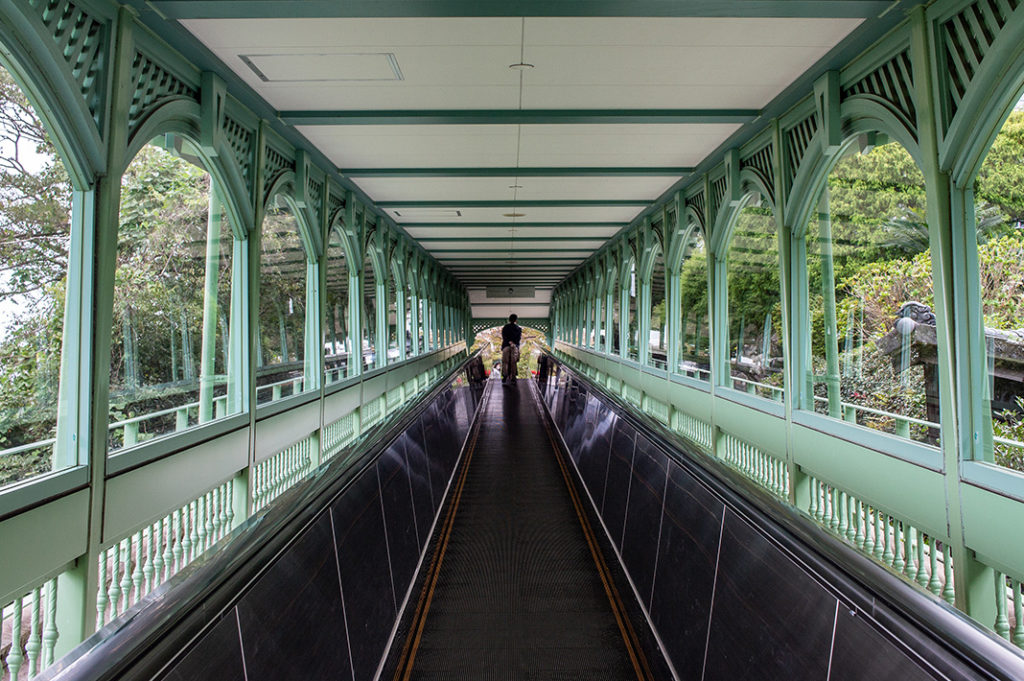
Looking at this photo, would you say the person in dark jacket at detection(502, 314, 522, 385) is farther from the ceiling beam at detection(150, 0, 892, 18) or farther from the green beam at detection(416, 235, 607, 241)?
the ceiling beam at detection(150, 0, 892, 18)

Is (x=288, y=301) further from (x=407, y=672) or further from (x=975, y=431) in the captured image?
(x=975, y=431)

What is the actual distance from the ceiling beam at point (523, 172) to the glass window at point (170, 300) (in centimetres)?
264

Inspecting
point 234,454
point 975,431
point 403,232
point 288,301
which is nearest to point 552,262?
point 403,232

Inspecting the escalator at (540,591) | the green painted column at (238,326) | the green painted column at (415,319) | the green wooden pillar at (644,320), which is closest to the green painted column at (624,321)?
the green wooden pillar at (644,320)

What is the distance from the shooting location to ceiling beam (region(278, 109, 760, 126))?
541cm

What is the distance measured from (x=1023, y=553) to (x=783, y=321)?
2.94m

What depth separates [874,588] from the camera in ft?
4.04

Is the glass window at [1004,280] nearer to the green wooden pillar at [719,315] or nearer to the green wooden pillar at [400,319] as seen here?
the green wooden pillar at [719,315]

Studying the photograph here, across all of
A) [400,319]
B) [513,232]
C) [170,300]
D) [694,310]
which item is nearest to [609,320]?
[513,232]

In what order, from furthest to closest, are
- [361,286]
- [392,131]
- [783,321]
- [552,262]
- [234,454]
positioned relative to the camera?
[552,262] → [361,286] → [392,131] → [783,321] → [234,454]

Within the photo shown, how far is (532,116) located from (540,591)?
3.80 m

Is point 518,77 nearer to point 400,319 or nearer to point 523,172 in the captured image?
point 523,172

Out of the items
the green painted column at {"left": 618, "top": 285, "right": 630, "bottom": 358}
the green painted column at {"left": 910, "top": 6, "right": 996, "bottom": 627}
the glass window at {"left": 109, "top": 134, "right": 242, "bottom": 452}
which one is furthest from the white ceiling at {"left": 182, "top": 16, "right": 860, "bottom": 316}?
the green painted column at {"left": 618, "top": 285, "right": 630, "bottom": 358}

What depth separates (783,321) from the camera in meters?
5.53
